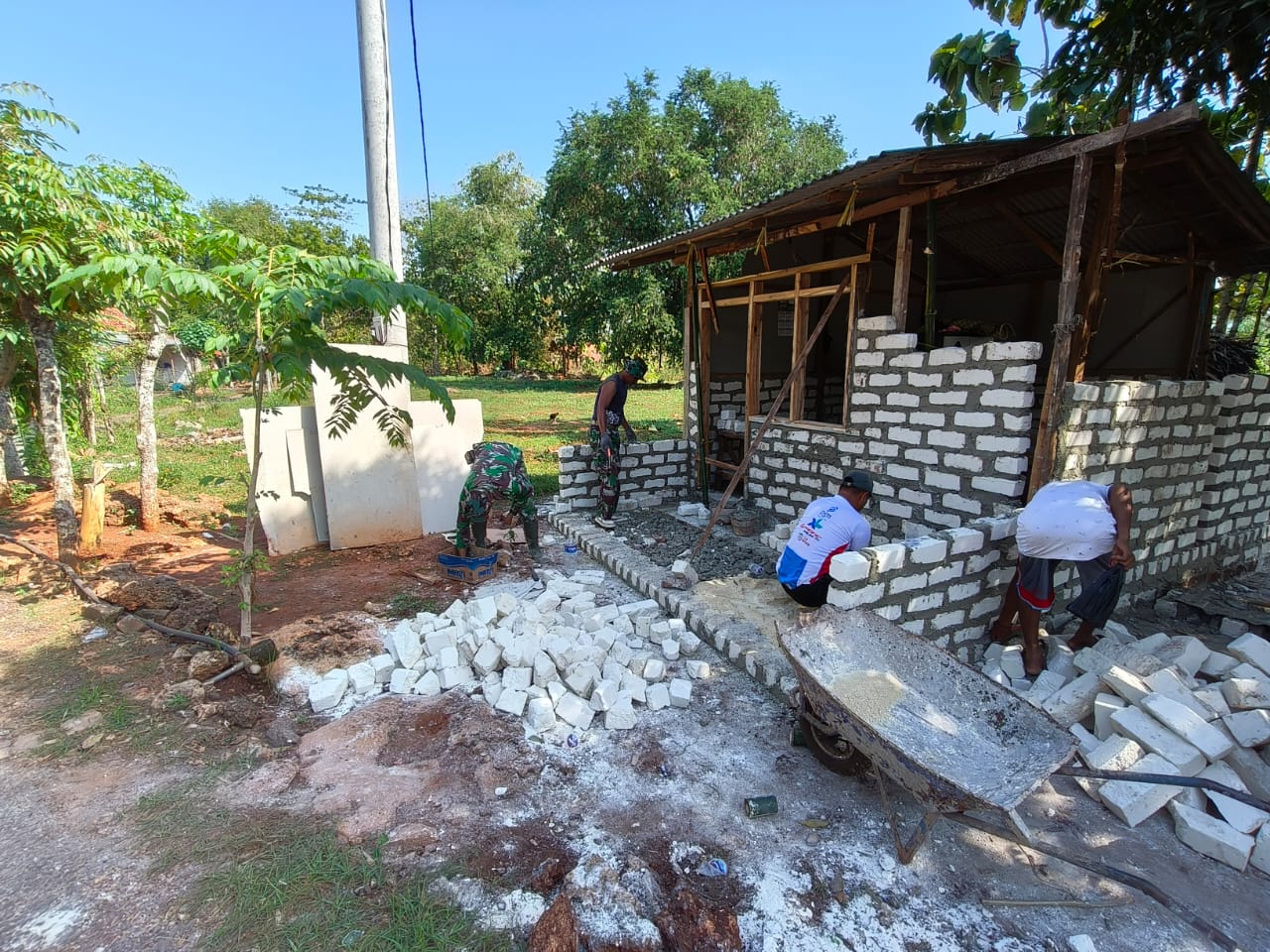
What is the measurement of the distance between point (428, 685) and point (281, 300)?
2.38 metres

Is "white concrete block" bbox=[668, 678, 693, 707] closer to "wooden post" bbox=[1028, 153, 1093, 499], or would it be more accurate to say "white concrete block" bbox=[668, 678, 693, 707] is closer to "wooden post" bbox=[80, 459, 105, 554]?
"wooden post" bbox=[1028, 153, 1093, 499]

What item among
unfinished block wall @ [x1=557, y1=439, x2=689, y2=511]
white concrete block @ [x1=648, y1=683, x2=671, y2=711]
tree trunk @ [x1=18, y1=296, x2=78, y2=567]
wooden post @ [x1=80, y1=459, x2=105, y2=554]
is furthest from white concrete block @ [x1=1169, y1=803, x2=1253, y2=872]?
wooden post @ [x1=80, y1=459, x2=105, y2=554]

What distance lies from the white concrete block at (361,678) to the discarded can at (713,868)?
7.62ft

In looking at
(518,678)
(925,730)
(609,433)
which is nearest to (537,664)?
(518,678)

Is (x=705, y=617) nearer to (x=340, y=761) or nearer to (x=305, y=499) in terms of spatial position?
(x=340, y=761)

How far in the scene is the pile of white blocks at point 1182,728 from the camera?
9.09 ft

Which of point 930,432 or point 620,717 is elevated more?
point 930,432

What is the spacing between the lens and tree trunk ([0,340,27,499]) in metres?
5.61

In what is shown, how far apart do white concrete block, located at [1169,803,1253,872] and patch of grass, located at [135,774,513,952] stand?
2995 millimetres

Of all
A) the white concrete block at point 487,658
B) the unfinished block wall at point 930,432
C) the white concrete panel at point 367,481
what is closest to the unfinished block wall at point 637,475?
the white concrete panel at point 367,481

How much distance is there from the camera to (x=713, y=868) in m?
2.54

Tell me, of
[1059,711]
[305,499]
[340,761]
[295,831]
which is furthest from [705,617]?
[305,499]

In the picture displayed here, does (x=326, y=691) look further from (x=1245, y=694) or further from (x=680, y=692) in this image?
(x=1245, y=694)

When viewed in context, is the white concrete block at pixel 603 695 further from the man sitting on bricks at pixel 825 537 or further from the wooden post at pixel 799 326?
the wooden post at pixel 799 326
